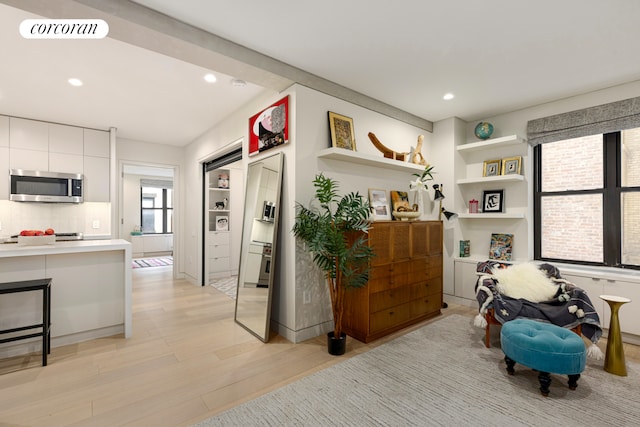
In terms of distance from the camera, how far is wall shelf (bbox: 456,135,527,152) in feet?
12.2

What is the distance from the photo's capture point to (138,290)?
497cm

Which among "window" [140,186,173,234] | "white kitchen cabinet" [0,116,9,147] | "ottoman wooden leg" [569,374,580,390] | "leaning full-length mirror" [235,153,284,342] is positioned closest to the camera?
"ottoman wooden leg" [569,374,580,390]

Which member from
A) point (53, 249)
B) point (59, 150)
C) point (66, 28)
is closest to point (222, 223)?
point (59, 150)

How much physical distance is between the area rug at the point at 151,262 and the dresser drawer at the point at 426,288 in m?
6.49

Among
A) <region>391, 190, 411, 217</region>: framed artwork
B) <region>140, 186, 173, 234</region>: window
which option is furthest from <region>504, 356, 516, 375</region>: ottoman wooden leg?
<region>140, 186, 173, 234</region>: window

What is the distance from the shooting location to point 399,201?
154 inches

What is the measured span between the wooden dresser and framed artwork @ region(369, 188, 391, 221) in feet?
1.39

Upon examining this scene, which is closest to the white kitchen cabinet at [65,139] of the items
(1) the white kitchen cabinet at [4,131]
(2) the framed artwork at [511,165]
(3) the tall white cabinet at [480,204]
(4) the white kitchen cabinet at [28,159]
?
(4) the white kitchen cabinet at [28,159]

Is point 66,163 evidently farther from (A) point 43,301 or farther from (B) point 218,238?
(A) point 43,301

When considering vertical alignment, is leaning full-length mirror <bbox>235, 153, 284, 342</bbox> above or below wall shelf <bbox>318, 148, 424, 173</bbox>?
below

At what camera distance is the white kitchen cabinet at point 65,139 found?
15.0ft

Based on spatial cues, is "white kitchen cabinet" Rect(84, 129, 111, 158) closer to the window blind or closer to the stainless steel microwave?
the stainless steel microwave

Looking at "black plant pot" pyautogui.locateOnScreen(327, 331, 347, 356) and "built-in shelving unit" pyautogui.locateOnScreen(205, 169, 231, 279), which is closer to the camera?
"black plant pot" pyautogui.locateOnScreen(327, 331, 347, 356)

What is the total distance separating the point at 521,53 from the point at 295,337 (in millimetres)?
3365
